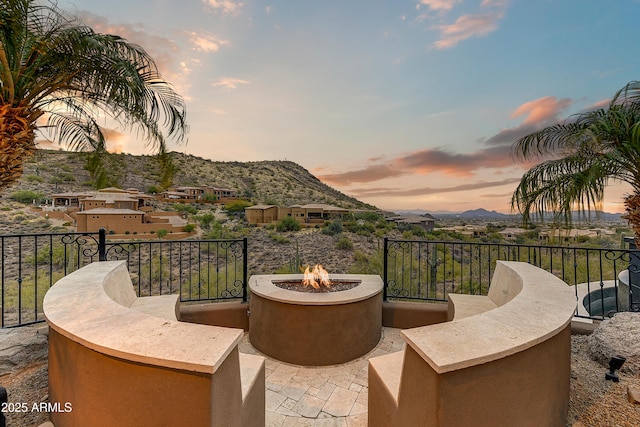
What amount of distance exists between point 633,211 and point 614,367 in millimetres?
2569

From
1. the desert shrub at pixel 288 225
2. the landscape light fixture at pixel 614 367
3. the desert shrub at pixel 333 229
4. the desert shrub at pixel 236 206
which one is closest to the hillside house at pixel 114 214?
the desert shrub at pixel 236 206

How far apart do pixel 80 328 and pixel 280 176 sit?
1326 inches

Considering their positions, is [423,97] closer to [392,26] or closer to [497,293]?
[392,26]

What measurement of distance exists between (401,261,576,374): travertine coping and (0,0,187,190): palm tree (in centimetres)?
340

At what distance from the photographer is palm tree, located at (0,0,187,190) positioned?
95.7 inches

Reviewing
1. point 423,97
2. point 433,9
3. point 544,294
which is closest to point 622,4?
point 433,9

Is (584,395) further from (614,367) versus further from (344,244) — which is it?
(344,244)

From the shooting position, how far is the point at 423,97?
22.4ft

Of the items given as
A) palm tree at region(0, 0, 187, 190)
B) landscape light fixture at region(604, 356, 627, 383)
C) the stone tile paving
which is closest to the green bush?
palm tree at region(0, 0, 187, 190)

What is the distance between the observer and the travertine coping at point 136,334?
3.65ft

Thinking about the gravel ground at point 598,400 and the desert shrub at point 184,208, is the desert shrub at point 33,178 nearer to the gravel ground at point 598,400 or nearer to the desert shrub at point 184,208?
the desert shrub at point 184,208

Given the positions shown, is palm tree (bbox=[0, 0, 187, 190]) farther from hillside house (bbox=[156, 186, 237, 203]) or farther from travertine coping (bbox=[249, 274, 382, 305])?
hillside house (bbox=[156, 186, 237, 203])

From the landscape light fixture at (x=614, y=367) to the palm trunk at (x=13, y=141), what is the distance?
571 centimetres

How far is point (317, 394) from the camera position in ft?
8.57
